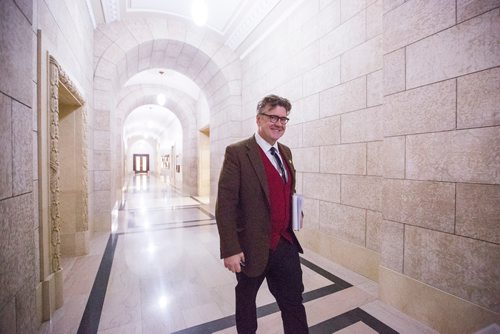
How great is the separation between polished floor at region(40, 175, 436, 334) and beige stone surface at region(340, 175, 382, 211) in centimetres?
92

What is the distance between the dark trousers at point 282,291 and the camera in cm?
148

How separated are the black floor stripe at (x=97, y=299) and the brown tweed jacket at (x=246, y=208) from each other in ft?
A: 5.23

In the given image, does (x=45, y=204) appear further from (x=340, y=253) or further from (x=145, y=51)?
(x=145, y=51)

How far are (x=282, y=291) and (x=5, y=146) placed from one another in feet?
5.79

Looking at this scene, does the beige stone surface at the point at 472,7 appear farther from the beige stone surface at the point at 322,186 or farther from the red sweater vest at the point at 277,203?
the beige stone surface at the point at 322,186

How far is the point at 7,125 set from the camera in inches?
49.8

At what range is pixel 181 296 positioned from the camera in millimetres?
2574

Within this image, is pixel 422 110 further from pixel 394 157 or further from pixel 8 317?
pixel 8 317

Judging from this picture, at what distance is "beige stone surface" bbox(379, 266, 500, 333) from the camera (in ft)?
5.93

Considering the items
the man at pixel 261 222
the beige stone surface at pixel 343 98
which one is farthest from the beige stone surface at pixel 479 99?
the man at pixel 261 222

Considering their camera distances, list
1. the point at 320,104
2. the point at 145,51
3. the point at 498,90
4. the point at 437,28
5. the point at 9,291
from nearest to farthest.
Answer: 1. the point at 9,291
2. the point at 498,90
3. the point at 437,28
4. the point at 320,104
5. the point at 145,51

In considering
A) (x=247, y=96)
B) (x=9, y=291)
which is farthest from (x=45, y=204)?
(x=247, y=96)

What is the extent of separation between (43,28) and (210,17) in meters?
3.79

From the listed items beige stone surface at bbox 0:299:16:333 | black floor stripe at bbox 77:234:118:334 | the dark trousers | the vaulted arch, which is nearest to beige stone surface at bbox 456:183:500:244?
the dark trousers
